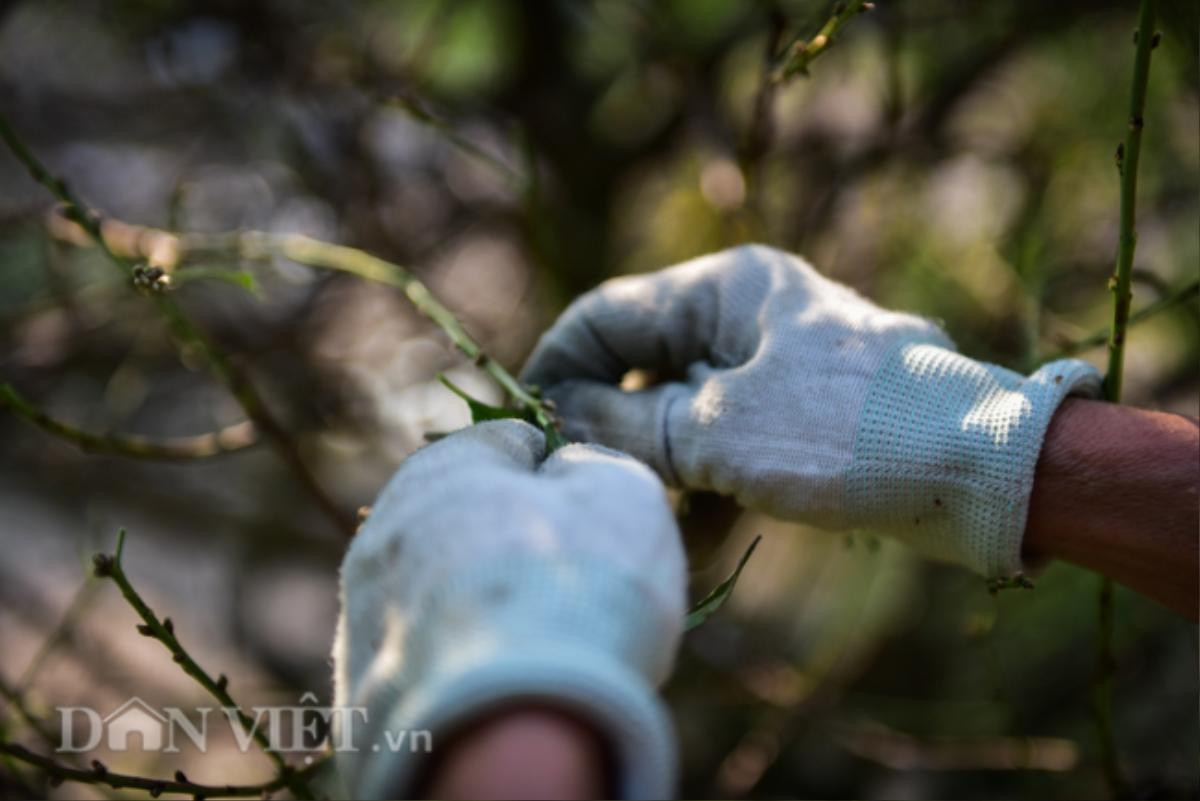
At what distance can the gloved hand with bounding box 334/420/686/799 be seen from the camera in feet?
1.49

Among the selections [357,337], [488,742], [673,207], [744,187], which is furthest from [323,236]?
[488,742]

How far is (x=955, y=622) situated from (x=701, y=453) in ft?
4.19

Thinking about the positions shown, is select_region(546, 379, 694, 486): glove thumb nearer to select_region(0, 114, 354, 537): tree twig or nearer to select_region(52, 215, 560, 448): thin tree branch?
select_region(52, 215, 560, 448): thin tree branch

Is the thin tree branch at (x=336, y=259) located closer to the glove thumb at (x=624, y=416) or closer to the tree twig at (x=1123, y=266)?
the glove thumb at (x=624, y=416)

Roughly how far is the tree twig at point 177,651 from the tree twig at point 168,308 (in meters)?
0.21

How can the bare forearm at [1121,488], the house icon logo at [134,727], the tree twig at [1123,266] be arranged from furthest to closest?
the house icon logo at [134,727]
the bare forearm at [1121,488]
the tree twig at [1123,266]

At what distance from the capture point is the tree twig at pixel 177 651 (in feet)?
2.19

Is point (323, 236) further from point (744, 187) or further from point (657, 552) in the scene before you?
point (657, 552)

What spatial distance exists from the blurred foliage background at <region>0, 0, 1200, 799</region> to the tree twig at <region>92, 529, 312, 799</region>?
21.1 inches

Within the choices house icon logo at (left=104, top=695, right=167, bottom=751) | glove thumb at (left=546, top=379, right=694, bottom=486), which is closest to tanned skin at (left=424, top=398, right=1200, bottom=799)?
glove thumb at (left=546, top=379, right=694, bottom=486)

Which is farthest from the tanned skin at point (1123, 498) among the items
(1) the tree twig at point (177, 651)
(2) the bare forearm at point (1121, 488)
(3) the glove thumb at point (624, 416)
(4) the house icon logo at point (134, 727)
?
(4) the house icon logo at point (134, 727)

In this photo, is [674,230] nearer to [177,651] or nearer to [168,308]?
[168,308]

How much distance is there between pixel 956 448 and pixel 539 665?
0.43 metres

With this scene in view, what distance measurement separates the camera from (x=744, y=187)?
1.19 meters
